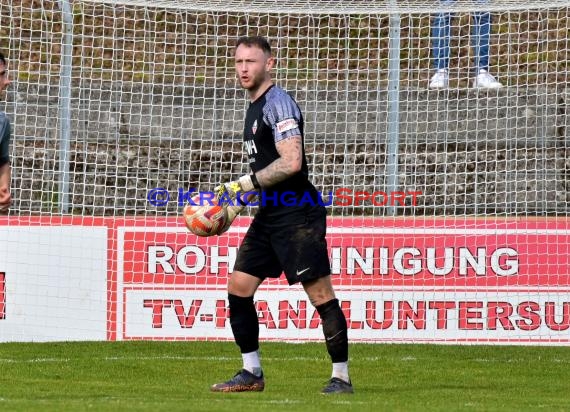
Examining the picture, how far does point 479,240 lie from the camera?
1304 centimetres

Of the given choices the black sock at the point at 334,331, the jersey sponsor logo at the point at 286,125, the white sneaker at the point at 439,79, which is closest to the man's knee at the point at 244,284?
the black sock at the point at 334,331

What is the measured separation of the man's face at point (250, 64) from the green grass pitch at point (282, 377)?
2.02m

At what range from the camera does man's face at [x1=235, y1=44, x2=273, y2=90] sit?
836 cm

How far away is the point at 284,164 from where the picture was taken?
8156mm

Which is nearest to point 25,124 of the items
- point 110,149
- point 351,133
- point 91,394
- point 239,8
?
point 110,149

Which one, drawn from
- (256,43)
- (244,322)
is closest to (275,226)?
(244,322)

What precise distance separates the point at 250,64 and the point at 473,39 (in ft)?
22.7

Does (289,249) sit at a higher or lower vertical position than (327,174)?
lower

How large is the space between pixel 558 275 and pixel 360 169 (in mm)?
2967

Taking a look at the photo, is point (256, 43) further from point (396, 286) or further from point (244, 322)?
point (396, 286)

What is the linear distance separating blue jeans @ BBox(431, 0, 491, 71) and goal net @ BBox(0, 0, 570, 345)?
43 mm

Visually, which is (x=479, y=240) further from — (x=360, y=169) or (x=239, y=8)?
(x=239, y=8)

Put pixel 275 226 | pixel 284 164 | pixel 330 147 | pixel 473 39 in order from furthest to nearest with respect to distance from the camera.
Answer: pixel 330 147, pixel 473 39, pixel 275 226, pixel 284 164

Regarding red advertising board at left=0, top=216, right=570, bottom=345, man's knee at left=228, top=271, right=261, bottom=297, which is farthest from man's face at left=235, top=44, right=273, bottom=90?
red advertising board at left=0, top=216, right=570, bottom=345
